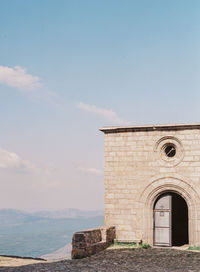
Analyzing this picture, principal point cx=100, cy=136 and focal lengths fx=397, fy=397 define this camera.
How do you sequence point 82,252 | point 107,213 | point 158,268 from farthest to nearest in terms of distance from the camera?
point 107,213 → point 82,252 → point 158,268

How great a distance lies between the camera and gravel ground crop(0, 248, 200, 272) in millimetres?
10273

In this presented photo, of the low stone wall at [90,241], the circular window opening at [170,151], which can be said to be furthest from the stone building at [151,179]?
the low stone wall at [90,241]

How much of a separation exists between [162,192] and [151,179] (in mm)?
620

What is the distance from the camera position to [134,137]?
15.0m

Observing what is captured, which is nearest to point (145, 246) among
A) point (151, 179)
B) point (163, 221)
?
point (163, 221)

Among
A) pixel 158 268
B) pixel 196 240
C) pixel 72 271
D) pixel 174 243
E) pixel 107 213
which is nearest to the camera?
pixel 72 271

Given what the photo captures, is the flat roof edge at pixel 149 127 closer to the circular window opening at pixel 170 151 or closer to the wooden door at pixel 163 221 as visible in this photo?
the circular window opening at pixel 170 151

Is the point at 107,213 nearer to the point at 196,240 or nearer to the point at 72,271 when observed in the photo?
the point at 196,240

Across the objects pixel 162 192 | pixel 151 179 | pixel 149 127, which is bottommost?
pixel 162 192

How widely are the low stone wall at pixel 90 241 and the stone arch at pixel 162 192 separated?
1.34m

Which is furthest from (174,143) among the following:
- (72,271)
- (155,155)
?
(72,271)

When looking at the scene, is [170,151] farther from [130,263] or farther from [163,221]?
[130,263]

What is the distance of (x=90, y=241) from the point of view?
41.5 ft

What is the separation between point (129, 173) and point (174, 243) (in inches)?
177
